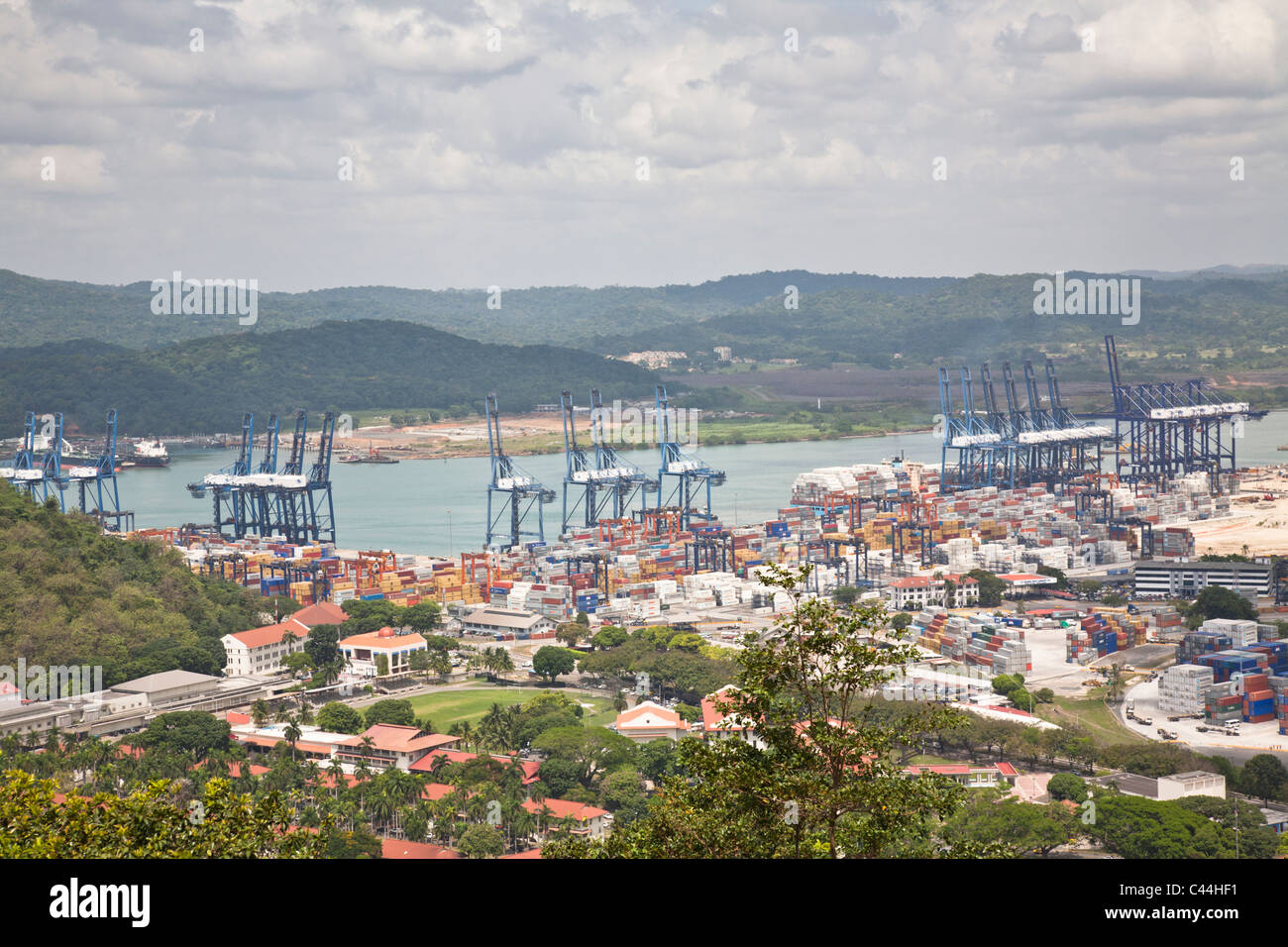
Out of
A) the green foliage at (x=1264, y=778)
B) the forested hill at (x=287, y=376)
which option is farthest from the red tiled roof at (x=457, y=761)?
the forested hill at (x=287, y=376)

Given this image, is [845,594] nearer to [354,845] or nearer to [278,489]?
[278,489]

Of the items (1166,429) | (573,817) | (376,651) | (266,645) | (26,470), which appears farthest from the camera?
(1166,429)

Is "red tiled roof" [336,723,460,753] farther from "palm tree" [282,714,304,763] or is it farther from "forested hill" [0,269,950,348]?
"forested hill" [0,269,950,348]

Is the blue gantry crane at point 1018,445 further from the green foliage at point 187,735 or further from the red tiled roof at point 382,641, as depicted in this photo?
the green foliage at point 187,735

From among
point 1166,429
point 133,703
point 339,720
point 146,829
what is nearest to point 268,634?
point 133,703
